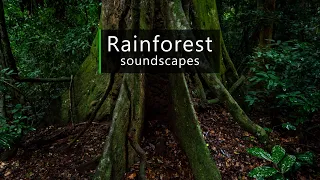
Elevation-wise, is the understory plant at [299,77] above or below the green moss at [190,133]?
above

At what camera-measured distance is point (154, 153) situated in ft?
11.5

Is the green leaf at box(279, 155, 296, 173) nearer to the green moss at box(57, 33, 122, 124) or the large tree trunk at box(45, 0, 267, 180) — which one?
the large tree trunk at box(45, 0, 267, 180)

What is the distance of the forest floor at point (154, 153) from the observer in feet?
10.8

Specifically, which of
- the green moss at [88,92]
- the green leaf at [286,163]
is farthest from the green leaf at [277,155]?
the green moss at [88,92]

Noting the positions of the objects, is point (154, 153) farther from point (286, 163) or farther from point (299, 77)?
point (299, 77)

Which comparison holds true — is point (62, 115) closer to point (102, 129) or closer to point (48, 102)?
point (48, 102)

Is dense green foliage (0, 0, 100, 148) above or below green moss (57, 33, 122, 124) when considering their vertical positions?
above

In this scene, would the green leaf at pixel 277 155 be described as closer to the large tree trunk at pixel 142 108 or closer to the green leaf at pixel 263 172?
the green leaf at pixel 263 172

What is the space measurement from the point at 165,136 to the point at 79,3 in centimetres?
453

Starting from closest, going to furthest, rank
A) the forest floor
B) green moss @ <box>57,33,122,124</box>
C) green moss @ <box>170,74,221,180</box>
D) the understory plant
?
1. green moss @ <box>170,74,221,180</box>
2. the understory plant
3. the forest floor
4. green moss @ <box>57,33,122,124</box>

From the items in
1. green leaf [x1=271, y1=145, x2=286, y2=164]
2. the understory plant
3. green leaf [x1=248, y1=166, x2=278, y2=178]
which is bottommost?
green leaf [x1=248, y1=166, x2=278, y2=178]

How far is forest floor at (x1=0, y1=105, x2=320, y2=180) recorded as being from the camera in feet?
10.8

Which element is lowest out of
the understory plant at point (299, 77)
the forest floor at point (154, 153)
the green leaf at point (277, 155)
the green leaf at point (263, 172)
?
the forest floor at point (154, 153)

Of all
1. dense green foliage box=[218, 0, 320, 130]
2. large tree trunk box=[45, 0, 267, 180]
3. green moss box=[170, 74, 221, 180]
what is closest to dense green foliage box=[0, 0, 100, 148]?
large tree trunk box=[45, 0, 267, 180]
